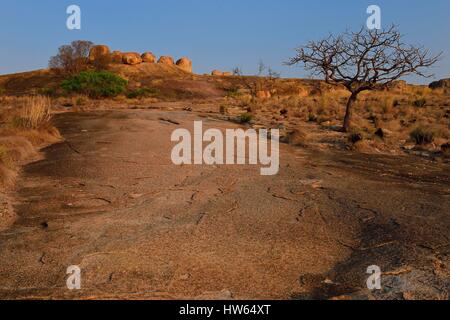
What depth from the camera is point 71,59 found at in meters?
49.6

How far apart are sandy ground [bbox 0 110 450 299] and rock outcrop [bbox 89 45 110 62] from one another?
50338 millimetres

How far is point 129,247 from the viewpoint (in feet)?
11.7

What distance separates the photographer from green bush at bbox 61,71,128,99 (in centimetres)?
3048

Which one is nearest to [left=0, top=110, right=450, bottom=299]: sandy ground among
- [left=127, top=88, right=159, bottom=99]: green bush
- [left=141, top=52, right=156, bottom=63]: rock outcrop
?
[left=127, top=88, right=159, bottom=99]: green bush

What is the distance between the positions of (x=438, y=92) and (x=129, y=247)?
25093 millimetres

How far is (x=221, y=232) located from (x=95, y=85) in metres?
28.9

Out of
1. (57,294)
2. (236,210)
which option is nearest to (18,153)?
(236,210)

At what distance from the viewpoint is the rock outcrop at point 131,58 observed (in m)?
54.4

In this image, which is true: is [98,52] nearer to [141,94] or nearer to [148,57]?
[148,57]

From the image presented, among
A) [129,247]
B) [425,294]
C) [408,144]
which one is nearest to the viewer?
[425,294]

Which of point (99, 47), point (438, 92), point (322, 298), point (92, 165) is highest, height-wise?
point (99, 47)

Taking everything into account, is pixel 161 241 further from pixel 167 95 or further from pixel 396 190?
pixel 167 95

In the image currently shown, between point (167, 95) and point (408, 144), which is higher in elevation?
point (167, 95)

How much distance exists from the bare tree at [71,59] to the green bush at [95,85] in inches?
706
